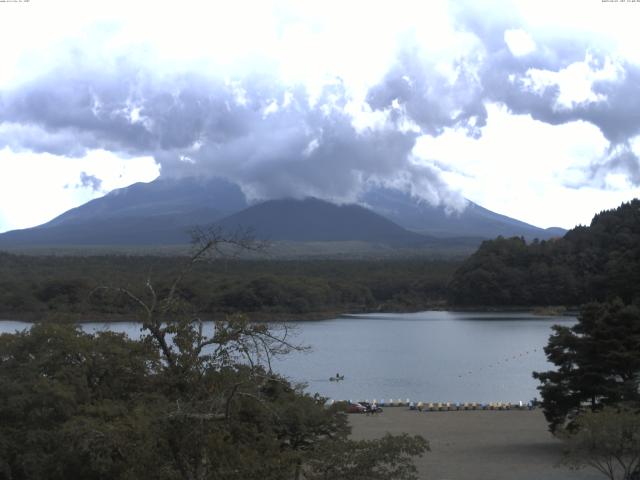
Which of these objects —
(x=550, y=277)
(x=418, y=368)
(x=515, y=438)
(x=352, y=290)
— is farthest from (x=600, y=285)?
(x=515, y=438)

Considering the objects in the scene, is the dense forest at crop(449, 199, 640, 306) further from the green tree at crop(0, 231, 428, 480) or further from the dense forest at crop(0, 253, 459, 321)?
the green tree at crop(0, 231, 428, 480)

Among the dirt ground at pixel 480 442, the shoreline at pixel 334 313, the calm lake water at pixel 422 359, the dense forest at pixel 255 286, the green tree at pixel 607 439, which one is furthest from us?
the dense forest at pixel 255 286

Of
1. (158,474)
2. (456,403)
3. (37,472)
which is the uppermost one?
(158,474)

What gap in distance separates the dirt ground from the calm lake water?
10.5ft

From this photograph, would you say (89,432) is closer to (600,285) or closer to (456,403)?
(456,403)

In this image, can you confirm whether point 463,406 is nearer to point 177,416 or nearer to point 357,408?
point 357,408

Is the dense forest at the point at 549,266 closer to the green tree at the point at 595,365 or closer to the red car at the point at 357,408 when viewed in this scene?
the red car at the point at 357,408

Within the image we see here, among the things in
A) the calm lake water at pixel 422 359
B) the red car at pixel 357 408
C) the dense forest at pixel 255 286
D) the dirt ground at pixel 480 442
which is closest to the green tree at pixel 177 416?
the dirt ground at pixel 480 442

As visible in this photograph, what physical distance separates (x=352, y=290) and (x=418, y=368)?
1772 inches

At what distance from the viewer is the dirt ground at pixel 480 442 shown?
643 inches

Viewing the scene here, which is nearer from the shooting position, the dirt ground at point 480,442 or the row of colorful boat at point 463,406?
the dirt ground at point 480,442

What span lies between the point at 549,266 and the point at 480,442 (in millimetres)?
65821

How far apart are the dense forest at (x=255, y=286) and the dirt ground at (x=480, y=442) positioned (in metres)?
24.6

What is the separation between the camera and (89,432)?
22.7 ft
